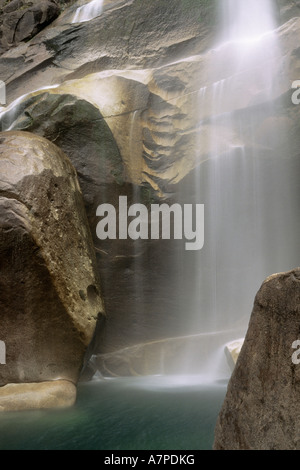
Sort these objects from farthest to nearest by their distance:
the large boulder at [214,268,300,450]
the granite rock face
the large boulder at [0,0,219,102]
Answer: the granite rock face < the large boulder at [0,0,219,102] < the large boulder at [214,268,300,450]

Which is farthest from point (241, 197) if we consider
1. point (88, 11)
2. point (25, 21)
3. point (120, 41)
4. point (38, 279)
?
point (25, 21)

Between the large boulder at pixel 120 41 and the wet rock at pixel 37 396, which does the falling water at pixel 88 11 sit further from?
the wet rock at pixel 37 396

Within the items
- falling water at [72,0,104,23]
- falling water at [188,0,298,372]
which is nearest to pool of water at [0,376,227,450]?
falling water at [188,0,298,372]

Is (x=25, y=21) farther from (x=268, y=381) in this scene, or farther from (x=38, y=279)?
(x=268, y=381)

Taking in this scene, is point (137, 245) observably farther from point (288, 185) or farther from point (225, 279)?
point (288, 185)

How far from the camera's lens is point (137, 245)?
830 centimetres

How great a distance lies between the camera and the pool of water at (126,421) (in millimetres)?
4316

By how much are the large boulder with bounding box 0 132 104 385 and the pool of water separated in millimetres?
736

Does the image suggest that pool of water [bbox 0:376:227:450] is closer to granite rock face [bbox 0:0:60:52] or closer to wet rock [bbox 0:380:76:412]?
wet rock [bbox 0:380:76:412]

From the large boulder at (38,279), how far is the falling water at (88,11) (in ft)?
23.8

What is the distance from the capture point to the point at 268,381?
7.96ft

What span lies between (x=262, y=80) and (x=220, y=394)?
18.2ft

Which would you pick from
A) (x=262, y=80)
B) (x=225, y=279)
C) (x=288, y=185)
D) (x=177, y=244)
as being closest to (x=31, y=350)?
(x=177, y=244)

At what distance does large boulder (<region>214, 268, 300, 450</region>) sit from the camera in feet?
7.52
